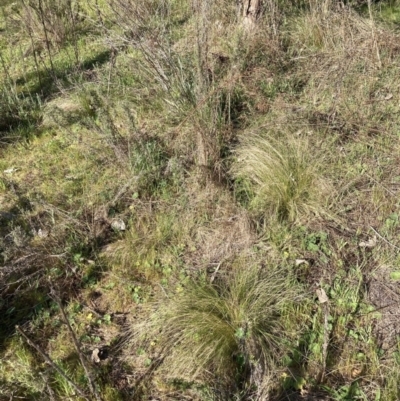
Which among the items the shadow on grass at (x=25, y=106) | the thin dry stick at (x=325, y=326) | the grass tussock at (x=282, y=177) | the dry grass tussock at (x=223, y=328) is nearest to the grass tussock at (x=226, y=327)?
the dry grass tussock at (x=223, y=328)

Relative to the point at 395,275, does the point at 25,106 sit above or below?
above

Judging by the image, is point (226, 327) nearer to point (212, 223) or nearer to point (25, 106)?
point (212, 223)

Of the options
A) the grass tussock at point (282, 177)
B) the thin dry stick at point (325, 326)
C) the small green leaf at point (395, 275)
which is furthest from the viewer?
the grass tussock at point (282, 177)

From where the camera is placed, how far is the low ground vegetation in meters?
2.34

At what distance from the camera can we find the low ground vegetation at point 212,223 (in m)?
2.34

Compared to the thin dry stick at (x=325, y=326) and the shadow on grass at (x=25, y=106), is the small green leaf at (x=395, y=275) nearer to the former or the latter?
the thin dry stick at (x=325, y=326)

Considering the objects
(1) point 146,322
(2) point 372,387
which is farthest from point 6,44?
(2) point 372,387

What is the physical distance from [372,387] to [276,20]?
4.05 meters

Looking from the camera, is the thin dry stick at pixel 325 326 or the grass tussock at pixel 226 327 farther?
the grass tussock at pixel 226 327

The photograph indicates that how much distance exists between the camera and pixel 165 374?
7.75 feet

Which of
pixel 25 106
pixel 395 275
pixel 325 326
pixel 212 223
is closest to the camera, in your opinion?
pixel 325 326

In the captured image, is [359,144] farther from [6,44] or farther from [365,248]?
[6,44]

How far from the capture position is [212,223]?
3.13 m

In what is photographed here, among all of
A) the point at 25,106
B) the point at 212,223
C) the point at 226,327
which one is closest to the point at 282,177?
the point at 212,223
